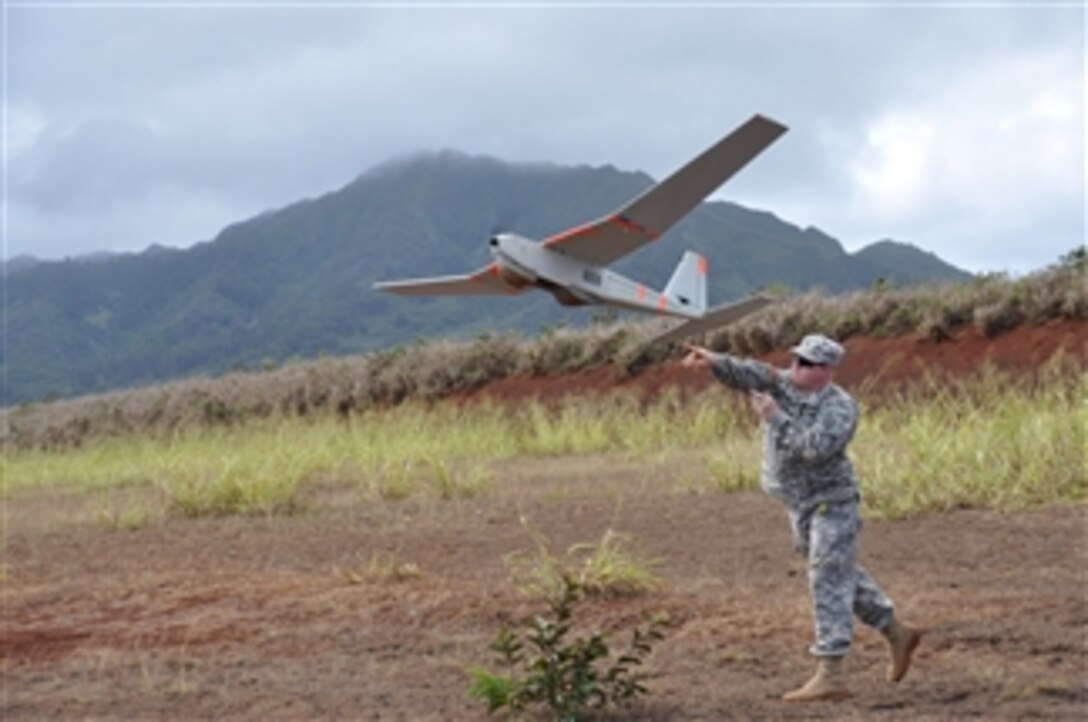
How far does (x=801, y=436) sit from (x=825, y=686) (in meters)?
0.86

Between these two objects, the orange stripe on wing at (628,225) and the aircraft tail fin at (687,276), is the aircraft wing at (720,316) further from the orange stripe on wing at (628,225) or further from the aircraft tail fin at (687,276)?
the aircraft tail fin at (687,276)

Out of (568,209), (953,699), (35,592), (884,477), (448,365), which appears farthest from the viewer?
(568,209)

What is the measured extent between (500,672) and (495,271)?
7.68 feet

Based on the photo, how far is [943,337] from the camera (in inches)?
788

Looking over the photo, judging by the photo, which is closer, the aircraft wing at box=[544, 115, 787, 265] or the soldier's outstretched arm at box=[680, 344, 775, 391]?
the soldier's outstretched arm at box=[680, 344, 775, 391]

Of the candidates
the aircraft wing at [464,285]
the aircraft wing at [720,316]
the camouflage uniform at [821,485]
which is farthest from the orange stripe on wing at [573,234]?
the camouflage uniform at [821,485]

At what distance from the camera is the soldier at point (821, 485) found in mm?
4934

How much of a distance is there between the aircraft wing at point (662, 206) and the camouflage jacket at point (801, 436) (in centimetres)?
216

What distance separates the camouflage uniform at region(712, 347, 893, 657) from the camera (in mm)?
4938

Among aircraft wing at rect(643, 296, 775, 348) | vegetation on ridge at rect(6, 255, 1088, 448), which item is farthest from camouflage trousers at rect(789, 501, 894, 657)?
vegetation on ridge at rect(6, 255, 1088, 448)

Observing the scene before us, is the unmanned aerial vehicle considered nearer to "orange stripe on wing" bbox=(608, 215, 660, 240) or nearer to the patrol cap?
"orange stripe on wing" bbox=(608, 215, 660, 240)

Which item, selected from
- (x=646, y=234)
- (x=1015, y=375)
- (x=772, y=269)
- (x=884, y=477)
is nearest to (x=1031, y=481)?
(x=884, y=477)

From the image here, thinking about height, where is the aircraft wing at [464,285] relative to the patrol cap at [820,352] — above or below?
above

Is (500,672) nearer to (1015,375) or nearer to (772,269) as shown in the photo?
(1015,375)
